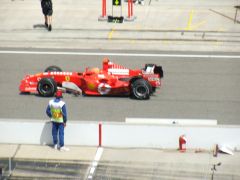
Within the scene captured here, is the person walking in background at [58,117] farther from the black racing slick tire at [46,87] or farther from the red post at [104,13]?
the red post at [104,13]

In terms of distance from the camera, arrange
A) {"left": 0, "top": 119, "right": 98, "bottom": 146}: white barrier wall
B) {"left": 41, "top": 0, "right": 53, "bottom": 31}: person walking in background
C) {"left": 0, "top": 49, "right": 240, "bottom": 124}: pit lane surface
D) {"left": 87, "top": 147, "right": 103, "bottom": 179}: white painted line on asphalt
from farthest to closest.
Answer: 1. {"left": 41, "top": 0, "right": 53, "bottom": 31}: person walking in background
2. {"left": 0, "top": 49, "right": 240, "bottom": 124}: pit lane surface
3. {"left": 0, "top": 119, "right": 98, "bottom": 146}: white barrier wall
4. {"left": 87, "top": 147, "right": 103, "bottom": 179}: white painted line on asphalt

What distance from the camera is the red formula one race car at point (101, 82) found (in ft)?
73.3

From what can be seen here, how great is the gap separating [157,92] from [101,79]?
1.96 metres

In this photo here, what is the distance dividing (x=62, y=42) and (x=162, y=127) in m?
11.1

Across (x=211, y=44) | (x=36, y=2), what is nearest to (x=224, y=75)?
(x=211, y=44)

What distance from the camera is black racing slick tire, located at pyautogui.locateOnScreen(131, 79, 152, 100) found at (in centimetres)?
2214

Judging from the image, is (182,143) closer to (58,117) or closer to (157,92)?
(58,117)

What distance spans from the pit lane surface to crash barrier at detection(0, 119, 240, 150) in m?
2.44

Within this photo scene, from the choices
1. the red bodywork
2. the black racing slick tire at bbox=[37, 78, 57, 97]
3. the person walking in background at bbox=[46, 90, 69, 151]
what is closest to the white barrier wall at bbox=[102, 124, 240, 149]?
the person walking in background at bbox=[46, 90, 69, 151]

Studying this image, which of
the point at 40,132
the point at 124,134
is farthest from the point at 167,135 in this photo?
the point at 40,132

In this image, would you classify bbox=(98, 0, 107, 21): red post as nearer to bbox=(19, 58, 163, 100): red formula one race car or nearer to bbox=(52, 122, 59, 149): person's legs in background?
bbox=(19, 58, 163, 100): red formula one race car

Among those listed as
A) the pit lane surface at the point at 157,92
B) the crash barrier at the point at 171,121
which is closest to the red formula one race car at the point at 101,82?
the pit lane surface at the point at 157,92

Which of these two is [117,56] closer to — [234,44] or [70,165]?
[234,44]

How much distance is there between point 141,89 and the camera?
22344mm
